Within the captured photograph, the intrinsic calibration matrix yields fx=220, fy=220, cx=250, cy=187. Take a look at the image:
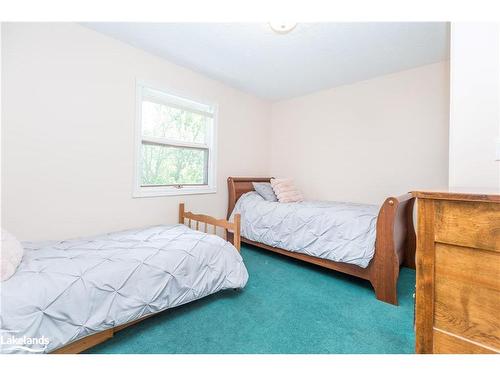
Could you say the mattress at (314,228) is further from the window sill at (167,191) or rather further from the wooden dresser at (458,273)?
the wooden dresser at (458,273)

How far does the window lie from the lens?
7.82 feet

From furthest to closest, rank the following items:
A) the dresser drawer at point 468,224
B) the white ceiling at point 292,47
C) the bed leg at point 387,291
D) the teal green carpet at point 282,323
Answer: the white ceiling at point 292,47, the bed leg at point 387,291, the teal green carpet at point 282,323, the dresser drawer at point 468,224

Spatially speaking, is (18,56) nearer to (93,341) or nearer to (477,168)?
(93,341)

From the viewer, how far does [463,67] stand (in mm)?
1125

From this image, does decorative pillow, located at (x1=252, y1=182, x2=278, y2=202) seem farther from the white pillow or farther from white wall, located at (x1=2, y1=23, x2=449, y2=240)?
the white pillow

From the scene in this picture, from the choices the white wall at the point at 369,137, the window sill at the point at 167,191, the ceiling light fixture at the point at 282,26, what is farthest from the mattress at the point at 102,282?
the white wall at the point at 369,137

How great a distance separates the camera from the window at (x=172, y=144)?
2.38 metres

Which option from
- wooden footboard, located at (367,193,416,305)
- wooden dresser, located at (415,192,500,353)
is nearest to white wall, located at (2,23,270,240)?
wooden footboard, located at (367,193,416,305)

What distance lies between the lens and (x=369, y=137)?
2.98 m

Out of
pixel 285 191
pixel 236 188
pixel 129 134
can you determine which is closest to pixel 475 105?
pixel 285 191

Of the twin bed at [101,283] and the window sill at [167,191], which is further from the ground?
the window sill at [167,191]

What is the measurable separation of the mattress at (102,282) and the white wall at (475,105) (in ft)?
5.33
